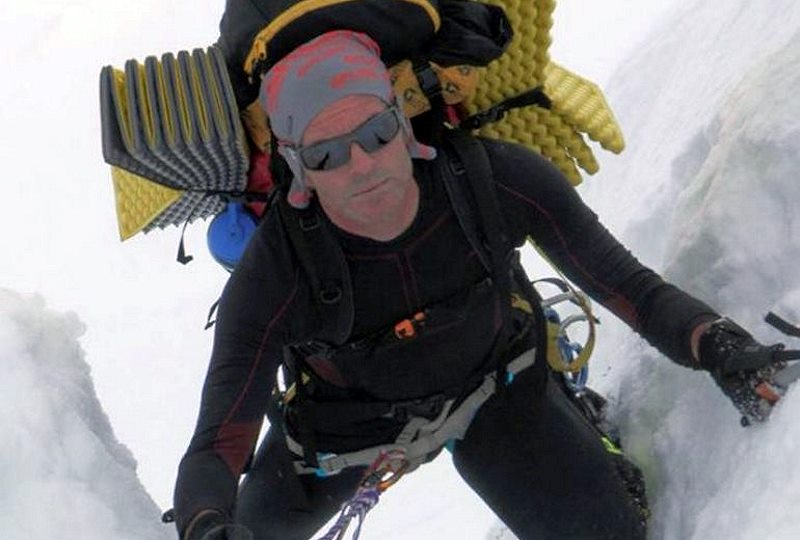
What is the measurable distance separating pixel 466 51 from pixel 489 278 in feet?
2.34

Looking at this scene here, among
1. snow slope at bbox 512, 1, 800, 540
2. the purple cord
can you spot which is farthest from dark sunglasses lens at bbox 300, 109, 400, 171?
snow slope at bbox 512, 1, 800, 540

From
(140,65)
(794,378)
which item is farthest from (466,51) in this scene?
(794,378)

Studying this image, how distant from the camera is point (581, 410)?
3.61 meters

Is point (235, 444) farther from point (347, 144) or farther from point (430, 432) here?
point (347, 144)

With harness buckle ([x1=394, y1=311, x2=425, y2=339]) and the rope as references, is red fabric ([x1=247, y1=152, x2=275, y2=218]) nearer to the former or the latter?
harness buckle ([x1=394, y1=311, x2=425, y2=339])

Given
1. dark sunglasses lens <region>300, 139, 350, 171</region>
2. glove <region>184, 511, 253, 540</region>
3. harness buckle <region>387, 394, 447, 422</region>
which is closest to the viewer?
glove <region>184, 511, 253, 540</region>

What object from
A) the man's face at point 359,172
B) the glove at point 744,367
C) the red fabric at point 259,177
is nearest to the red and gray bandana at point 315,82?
the man's face at point 359,172

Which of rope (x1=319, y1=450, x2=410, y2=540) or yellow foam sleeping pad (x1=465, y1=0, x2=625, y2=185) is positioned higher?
yellow foam sleeping pad (x1=465, y1=0, x2=625, y2=185)

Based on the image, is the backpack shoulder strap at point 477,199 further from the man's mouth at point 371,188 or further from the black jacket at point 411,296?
the man's mouth at point 371,188

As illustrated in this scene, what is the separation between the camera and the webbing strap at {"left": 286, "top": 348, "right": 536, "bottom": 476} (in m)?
3.30

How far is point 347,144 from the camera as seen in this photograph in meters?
2.71

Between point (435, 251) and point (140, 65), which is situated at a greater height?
point (140, 65)

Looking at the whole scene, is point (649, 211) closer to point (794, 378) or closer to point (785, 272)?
point (785, 272)

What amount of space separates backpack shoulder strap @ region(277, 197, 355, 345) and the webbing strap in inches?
23.2
